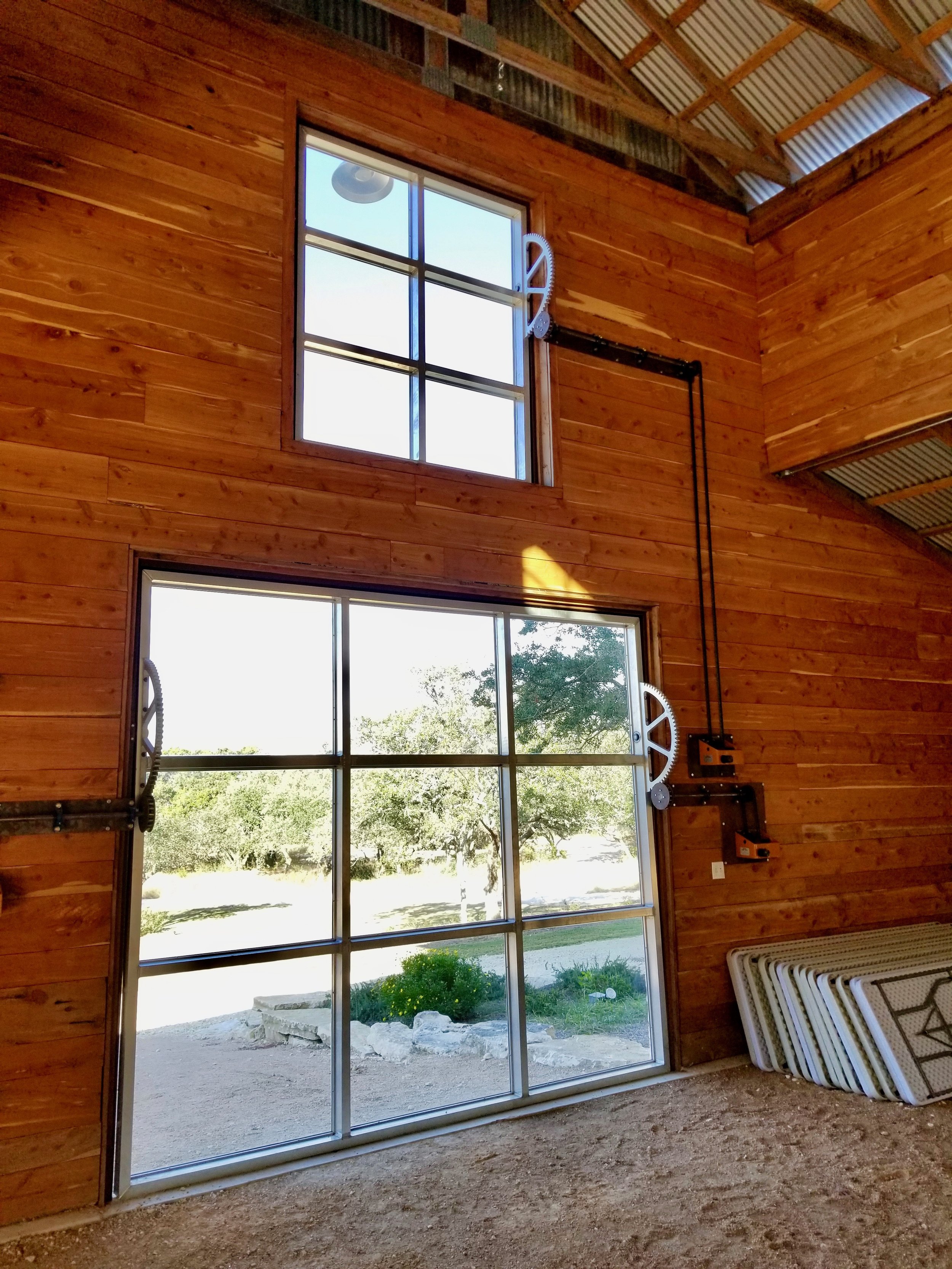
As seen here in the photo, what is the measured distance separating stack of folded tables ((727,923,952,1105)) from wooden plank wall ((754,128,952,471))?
8.90 ft

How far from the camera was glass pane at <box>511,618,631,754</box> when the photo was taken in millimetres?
4508

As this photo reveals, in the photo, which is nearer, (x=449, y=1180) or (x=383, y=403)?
(x=449, y=1180)

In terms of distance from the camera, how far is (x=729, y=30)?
505cm

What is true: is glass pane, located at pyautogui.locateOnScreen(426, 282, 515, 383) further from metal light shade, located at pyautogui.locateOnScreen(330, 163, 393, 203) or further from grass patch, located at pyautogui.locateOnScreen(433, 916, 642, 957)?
grass patch, located at pyautogui.locateOnScreen(433, 916, 642, 957)

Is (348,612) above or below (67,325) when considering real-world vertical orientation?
below

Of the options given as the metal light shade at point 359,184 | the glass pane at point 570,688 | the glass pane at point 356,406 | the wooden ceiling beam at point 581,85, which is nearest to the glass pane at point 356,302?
the glass pane at point 356,406

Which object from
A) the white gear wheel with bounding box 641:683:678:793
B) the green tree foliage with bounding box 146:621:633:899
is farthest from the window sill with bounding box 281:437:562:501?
the white gear wheel with bounding box 641:683:678:793

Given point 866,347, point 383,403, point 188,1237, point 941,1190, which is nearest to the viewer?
point 188,1237

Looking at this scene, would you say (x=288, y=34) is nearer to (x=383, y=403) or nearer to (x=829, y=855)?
(x=383, y=403)

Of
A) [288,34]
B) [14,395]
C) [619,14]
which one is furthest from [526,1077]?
[619,14]

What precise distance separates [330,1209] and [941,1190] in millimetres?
2149

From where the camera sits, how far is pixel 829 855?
525cm

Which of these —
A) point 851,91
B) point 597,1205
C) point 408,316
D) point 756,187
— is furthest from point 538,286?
point 597,1205

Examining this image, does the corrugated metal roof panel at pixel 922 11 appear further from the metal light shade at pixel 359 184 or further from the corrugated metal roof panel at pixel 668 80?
the metal light shade at pixel 359 184
